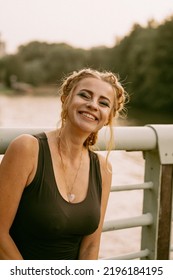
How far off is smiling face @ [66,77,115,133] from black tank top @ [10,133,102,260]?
184 mm

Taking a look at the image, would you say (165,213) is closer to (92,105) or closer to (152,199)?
(152,199)

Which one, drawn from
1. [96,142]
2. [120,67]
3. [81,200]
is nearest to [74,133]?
[96,142]

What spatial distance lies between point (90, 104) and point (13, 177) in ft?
1.62

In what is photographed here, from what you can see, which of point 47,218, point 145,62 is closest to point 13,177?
point 47,218

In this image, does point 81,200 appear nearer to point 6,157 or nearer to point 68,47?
point 6,157

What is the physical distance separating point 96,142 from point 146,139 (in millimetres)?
251

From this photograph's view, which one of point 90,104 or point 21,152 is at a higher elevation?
point 90,104

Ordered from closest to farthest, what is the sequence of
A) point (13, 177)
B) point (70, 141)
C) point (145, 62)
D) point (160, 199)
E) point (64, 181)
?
point (13, 177) < point (64, 181) < point (70, 141) < point (160, 199) < point (145, 62)

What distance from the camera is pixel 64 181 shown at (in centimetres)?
193

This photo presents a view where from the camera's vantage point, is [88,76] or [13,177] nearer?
[13,177]

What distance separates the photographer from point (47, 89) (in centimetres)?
9138

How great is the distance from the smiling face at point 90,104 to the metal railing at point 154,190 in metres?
0.11

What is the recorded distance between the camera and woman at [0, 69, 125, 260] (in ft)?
5.83

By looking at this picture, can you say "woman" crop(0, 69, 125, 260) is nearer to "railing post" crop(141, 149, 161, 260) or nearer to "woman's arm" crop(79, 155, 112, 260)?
"woman's arm" crop(79, 155, 112, 260)
